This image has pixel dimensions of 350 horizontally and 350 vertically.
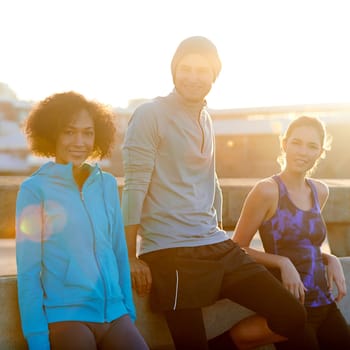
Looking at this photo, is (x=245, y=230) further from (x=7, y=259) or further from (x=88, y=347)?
(x=7, y=259)

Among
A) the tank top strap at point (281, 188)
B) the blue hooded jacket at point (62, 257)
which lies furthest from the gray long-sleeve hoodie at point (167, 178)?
the tank top strap at point (281, 188)

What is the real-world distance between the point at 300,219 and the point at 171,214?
0.72 meters

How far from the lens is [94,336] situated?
7.46ft

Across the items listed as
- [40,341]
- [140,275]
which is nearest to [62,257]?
[40,341]

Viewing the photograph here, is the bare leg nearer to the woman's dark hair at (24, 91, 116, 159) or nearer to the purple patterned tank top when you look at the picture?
the purple patterned tank top

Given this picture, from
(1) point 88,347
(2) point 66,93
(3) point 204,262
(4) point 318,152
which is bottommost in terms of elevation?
(1) point 88,347

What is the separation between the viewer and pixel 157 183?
275 centimetres

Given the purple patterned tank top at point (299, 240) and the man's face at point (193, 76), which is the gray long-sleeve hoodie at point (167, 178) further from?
the purple patterned tank top at point (299, 240)

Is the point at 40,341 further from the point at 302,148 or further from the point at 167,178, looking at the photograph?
the point at 302,148

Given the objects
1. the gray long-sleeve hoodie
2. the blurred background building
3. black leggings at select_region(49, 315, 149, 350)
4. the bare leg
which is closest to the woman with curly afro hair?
black leggings at select_region(49, 315, 149, 350)

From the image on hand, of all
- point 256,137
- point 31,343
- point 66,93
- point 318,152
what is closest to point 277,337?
point 318,152

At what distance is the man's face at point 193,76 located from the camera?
9.12 feet

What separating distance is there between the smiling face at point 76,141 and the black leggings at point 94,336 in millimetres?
738

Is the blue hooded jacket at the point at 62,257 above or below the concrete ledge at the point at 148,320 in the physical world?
above
